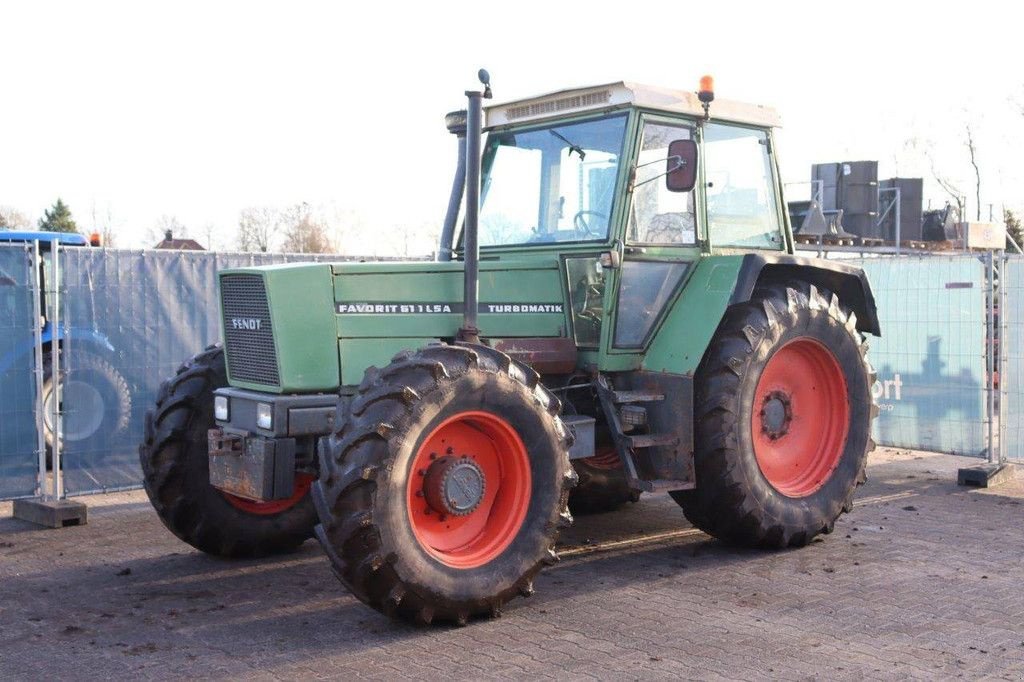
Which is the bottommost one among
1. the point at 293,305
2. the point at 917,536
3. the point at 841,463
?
the point at 917,536

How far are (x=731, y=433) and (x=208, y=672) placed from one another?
3313mm

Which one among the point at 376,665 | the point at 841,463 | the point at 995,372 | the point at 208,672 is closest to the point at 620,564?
the point at 841,463

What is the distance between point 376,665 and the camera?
15.6 ft

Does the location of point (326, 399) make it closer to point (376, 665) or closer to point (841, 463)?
point (376, 665)

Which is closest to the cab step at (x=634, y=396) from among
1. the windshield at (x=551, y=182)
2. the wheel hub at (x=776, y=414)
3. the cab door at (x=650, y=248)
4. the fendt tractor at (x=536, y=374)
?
the fendt tractor at (x=536, y=374)

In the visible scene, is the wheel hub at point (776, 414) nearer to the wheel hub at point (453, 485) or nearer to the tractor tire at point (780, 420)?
the tractor tire at point (780, 420)

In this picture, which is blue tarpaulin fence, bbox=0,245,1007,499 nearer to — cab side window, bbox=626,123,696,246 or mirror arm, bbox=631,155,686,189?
cab side window, bbox=626,123,696,246

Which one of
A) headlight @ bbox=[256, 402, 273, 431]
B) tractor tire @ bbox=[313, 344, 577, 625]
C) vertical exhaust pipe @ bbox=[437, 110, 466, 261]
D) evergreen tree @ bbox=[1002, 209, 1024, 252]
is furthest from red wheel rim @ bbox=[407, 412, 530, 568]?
evergreen tree @ bbox=[1002, 209, 1024, 252]

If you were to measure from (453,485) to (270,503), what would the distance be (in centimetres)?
193

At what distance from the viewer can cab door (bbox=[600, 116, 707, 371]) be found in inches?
262

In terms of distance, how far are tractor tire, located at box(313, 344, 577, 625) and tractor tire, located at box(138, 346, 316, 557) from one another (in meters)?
1.44

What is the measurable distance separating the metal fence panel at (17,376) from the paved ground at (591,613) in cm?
104

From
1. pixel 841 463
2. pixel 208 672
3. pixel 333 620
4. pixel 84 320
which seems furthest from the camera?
pixel 84 320

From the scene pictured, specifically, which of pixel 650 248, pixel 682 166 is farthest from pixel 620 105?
pixel 650 248
